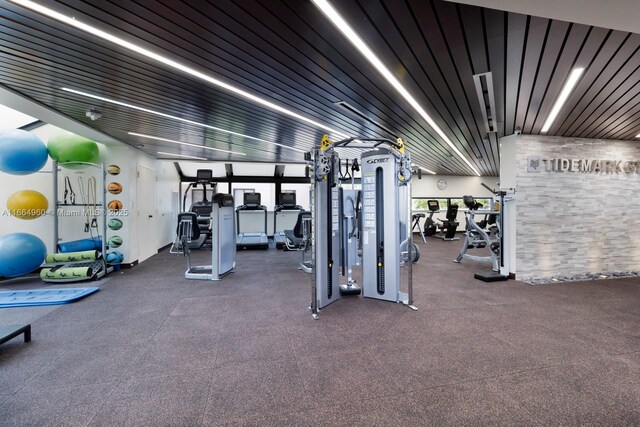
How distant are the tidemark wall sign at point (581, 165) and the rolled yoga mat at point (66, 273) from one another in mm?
8036

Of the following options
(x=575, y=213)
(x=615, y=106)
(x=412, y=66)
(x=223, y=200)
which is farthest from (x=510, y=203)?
(x=223, y=200)

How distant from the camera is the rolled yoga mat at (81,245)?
545 cm

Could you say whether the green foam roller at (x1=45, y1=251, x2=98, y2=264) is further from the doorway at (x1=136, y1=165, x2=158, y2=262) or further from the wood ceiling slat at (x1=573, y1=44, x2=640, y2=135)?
the wood ceiling slat at (x1=573, y1=44, x2=640, y2=135)

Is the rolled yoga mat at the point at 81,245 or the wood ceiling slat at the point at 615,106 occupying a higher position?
the wood ceiling slat at the point at 615,106

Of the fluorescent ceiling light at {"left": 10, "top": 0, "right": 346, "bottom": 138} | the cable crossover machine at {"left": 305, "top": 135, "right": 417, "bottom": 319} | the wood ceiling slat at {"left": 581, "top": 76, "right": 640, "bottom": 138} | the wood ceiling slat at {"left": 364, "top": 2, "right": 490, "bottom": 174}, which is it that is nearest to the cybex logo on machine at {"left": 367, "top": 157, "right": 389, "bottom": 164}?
the cable crossover machine at {"left": 305, "top": 135, "right": 417, "bottom": 319}

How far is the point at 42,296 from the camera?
413 cm

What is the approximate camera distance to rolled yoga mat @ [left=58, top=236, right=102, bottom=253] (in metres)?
5.45

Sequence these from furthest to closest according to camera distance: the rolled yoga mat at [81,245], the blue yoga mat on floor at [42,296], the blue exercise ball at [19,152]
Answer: the rolled yoga mat at [81,245] → the blue exercise ball at [19,152] → the blue yoga mat on floor at [42,296]

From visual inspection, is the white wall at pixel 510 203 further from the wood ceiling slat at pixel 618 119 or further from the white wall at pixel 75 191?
the white wall at pixel 75 191

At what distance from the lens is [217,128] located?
5301 mm

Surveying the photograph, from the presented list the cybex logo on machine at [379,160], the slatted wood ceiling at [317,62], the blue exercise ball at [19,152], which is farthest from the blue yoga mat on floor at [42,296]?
the cybex logo on machine at [379,160]

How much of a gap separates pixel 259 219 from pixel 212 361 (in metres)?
8.17

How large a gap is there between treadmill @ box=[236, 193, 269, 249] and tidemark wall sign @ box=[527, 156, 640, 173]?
6891 millimetres

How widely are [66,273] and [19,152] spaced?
79.5 inches
